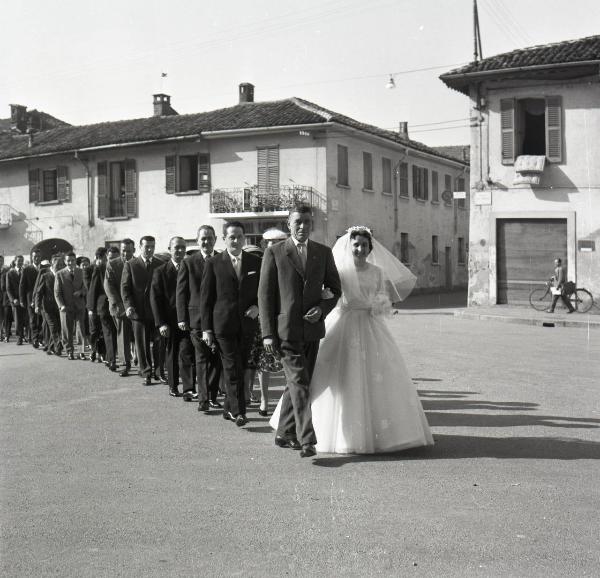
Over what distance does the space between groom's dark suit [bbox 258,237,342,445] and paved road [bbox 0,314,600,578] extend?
1.43 ft

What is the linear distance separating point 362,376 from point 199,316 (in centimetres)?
253

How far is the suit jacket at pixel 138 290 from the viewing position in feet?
33.6

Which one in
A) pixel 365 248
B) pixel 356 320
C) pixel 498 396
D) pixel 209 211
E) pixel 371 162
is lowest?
pixel 498 396

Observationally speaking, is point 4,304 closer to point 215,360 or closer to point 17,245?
point 215,360

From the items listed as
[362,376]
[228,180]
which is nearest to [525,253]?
[228,180]

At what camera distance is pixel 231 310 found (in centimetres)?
743

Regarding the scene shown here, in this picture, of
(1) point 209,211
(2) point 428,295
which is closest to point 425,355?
(1) point 209,211

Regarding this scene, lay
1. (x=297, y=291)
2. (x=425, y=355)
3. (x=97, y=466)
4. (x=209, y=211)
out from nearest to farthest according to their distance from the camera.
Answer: (x=97, y=466) → (x=297, y=291) → (x=425, y=355) → (x=209, y=211)

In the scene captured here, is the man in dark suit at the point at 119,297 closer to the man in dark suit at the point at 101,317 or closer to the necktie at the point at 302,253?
the man in dark suit at the point at 101,317

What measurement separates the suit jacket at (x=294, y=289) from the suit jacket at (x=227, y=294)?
1208 millimetres

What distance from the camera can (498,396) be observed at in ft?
28.4

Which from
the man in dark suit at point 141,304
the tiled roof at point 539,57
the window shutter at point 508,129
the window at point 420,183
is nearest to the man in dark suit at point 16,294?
the man in dark suit at point 141,304

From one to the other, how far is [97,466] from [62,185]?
1272 inches

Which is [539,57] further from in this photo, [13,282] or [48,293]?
[48,293]
